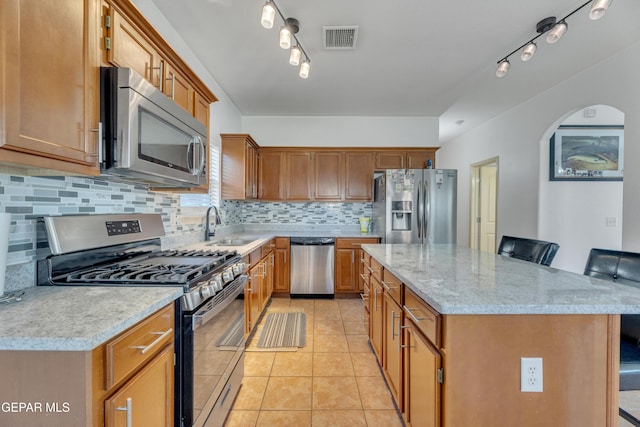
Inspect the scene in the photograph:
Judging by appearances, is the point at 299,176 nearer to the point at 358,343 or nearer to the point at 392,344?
the point at 358,343

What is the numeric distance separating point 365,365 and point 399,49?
2749 mm

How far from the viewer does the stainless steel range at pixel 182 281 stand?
120 cm

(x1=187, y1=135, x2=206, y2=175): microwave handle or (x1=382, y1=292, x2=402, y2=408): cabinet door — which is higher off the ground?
(x1=187, y1=135, x2=206, y2=175): microwave handle

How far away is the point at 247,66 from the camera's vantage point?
2875 millimetres

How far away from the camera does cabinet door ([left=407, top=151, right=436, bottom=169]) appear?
4.20 m

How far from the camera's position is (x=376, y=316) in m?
2.10

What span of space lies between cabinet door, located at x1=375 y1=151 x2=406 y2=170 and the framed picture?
5.91 ft

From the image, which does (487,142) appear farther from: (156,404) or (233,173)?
(156,404)

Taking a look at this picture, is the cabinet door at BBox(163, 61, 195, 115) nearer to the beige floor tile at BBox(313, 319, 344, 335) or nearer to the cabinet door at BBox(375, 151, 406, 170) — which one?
the beige floor tile at BBox(313, 319, 344, 335)

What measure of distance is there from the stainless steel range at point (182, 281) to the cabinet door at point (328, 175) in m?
2.49

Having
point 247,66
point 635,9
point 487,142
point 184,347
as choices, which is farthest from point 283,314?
point 487,142

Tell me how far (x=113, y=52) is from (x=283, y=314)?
9.20 feet

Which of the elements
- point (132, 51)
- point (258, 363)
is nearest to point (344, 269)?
point (258, 363)

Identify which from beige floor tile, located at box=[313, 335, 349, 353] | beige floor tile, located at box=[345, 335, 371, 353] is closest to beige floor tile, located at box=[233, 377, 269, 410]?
beige floor tile, located at box=[313, 335, 349, 353]
